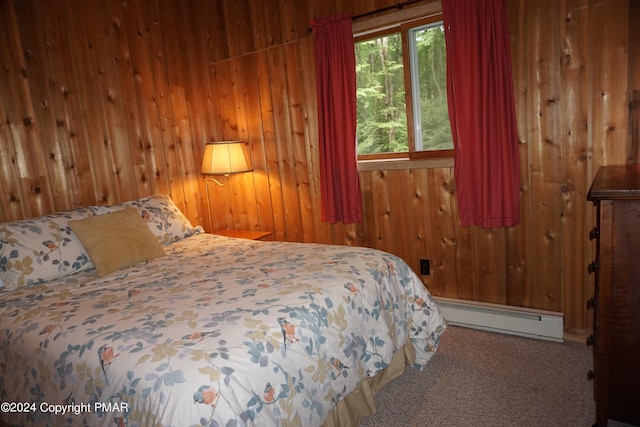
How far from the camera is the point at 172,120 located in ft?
11.3

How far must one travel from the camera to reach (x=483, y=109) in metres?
2.46

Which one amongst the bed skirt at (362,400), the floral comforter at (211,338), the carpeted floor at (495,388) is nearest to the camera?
the floral comforter at (211,338)

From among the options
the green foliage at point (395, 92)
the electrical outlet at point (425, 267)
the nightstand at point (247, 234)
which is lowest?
the electrical outlet at point (425, 267)

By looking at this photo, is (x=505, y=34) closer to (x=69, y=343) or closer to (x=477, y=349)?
(x=477, y=349)

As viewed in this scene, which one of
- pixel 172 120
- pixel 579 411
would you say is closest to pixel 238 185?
pixel 172 120

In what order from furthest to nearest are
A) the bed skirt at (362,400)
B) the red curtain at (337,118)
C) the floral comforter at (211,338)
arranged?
the red curtain at (337,118) → the bed skirt at (362,400) → the floral comforter at (211,338)

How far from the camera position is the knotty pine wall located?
2297mm

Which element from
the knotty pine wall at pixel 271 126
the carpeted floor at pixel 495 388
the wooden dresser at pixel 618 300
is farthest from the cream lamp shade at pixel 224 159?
the wooden dresser at pixel 618 300

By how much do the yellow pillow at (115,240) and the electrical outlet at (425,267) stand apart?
1709 mm

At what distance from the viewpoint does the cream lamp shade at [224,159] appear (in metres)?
3.31

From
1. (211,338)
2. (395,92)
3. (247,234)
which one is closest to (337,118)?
(395,92)

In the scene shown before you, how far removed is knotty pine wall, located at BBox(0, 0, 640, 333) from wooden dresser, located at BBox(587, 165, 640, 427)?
2.80 feet

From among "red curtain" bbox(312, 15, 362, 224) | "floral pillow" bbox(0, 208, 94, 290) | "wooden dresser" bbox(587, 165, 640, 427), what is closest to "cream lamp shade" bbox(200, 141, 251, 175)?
"red curtain" bbox(312, 15, 362, 224)

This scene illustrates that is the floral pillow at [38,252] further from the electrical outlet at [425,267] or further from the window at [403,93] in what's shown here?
the electrical outlet at [425,267]
